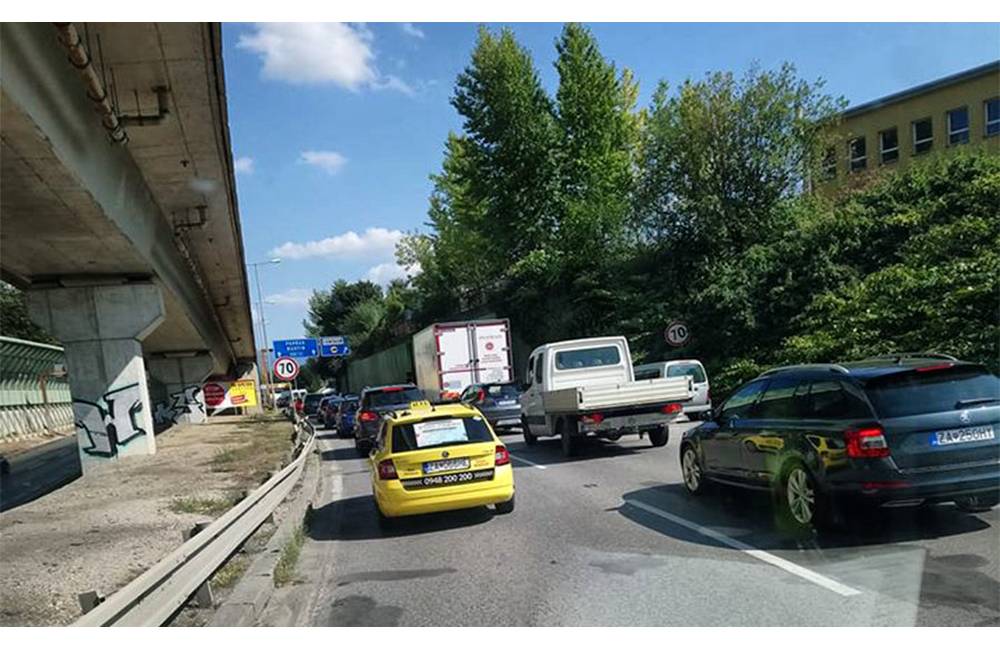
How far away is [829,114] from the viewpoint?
2895cm

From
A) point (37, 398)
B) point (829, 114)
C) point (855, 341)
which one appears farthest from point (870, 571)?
point (37, 398)

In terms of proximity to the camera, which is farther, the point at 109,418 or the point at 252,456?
the point at 252,456

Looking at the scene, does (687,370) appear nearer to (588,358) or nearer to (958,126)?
(588,358)

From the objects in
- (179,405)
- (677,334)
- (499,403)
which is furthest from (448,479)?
(179,405)

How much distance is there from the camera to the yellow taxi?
8969mm

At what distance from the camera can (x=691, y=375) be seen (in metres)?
22.1

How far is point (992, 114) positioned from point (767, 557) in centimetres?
3331

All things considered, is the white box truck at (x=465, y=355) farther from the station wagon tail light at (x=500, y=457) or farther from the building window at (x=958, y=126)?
the building window at (x=958, y=126)

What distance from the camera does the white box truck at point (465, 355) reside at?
26.3m

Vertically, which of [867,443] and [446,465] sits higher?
[867,443]

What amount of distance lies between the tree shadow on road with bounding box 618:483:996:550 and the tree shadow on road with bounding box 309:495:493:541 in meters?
1.84

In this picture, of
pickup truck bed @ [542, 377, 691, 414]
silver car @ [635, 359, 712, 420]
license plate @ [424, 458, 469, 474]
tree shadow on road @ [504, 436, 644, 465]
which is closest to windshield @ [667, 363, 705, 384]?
silver car @ [635, 359, 712, 420]

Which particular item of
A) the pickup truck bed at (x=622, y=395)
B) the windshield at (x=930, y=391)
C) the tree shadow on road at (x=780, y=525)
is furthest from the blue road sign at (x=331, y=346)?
the windshield at (x=930, y=391)

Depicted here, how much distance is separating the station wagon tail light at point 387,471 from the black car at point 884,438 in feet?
12.8
